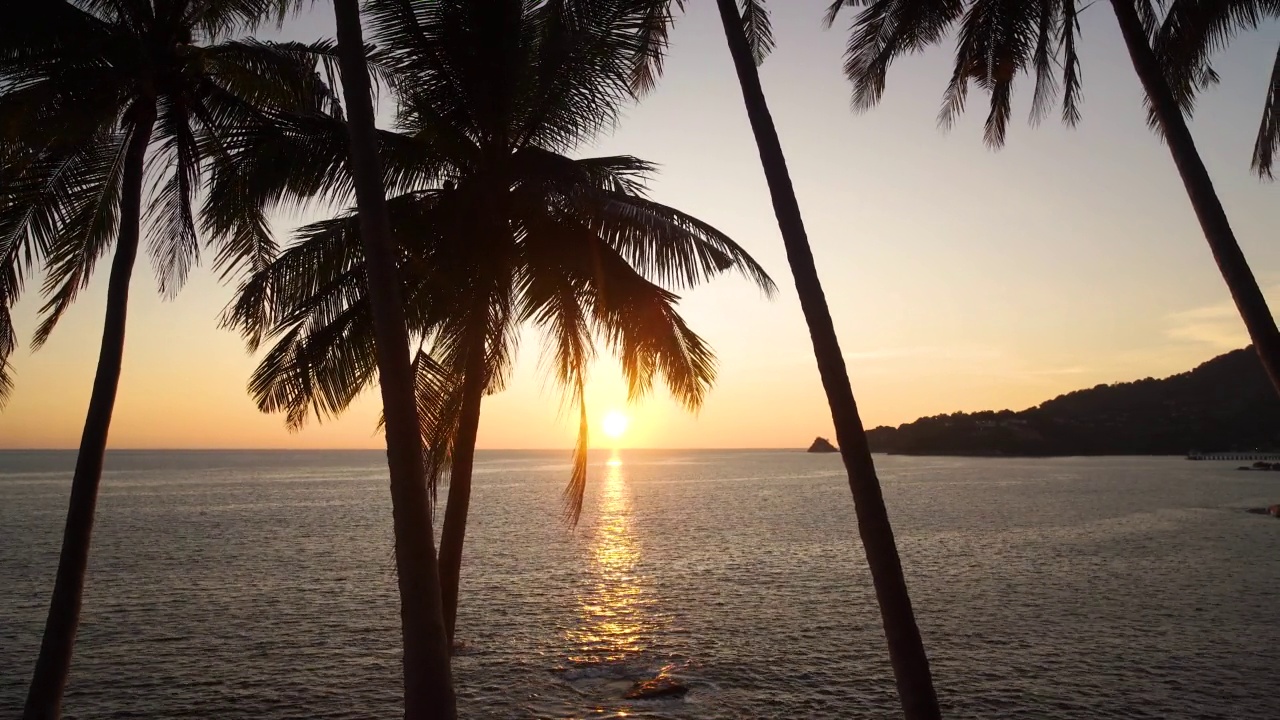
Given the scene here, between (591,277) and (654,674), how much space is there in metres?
10.4

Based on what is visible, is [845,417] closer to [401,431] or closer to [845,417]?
[845,417]

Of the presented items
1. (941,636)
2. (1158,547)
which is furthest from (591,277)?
(1158,547)

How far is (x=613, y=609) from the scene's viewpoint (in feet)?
83.5

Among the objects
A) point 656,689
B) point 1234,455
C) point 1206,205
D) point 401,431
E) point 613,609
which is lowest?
point 613,609

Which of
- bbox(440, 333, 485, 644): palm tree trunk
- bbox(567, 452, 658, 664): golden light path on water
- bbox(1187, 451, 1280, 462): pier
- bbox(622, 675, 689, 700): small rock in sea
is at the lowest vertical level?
bbox(567, 452, 658, 664): golden light path on water

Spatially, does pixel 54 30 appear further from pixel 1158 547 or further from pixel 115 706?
pixel 1158 547

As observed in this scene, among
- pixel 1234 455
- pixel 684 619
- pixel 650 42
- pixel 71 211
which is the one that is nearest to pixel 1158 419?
pixel 1234 455

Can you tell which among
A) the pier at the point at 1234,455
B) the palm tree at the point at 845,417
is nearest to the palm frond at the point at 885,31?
the palm tree at the point at 845,417

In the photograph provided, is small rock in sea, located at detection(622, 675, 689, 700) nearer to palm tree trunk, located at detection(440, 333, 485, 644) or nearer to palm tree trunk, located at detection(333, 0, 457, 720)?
palm tree trunk, located at detection(440, 333, 485, 644)

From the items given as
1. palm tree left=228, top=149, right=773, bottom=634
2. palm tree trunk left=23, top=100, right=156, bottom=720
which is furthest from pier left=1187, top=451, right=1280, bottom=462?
palm tree trunk left=23, top=100, right=156, bottom=720

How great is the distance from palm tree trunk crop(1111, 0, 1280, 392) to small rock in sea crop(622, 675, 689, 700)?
460 inches

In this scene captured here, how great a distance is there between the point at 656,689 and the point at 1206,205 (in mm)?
12724

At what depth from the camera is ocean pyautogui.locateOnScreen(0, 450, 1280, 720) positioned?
52.0ft

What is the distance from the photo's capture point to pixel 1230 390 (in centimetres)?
15812
